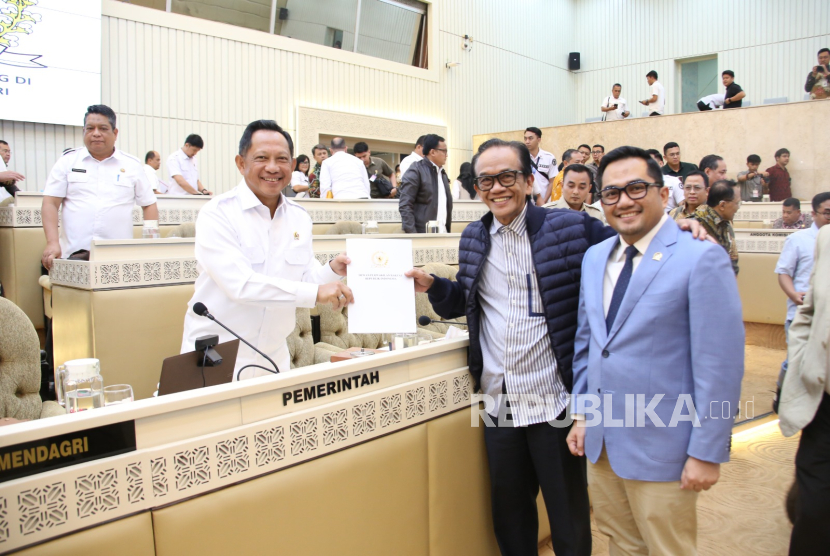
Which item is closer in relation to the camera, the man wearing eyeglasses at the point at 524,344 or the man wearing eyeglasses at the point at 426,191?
the man wearing eyeglasses at the point at 524,344


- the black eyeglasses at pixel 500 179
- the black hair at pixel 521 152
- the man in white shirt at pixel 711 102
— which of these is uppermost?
the man in white shirt at pixel 711 102

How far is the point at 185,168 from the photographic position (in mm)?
6840

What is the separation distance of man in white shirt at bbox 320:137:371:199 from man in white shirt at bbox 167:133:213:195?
1541 millimetres

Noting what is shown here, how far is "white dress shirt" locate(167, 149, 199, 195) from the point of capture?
6.73m

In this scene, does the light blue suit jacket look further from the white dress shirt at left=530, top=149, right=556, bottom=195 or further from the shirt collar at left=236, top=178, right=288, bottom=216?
the white dress shirt at left=530, top=149, right=556, bottom=195

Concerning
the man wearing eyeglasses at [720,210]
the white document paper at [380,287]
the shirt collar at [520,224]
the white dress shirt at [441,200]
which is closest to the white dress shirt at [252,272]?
the white document paper at [380,287]

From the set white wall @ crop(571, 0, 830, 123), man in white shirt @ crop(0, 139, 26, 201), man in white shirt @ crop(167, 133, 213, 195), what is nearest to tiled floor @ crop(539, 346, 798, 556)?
man in white shirt @ crop(0, 139, 26, 201)

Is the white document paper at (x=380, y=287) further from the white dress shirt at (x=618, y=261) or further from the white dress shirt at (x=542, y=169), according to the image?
the white dress shirt at (x=542, y=169)

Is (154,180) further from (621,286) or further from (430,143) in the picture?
(621,286)

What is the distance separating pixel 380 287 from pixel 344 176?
5.20 meters

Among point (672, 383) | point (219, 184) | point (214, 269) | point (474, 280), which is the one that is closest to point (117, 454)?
point (214, 269)

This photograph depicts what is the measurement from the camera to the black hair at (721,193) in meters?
3.25

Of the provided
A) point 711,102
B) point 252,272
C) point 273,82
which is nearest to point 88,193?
point 252,272

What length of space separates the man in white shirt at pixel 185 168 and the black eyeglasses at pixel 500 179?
5.60 m
